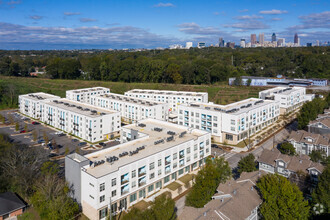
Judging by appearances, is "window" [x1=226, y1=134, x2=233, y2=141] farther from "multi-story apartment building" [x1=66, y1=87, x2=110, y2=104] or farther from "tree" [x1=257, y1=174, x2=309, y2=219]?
"multi-story apartment building" [x1=66, y1=87, x2=110, y2=104]

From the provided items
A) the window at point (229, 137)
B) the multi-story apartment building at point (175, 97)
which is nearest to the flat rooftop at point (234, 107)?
the window at point (229, 137)

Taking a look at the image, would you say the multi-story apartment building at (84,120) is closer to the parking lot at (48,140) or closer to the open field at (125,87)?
the parking lot at (48,140)

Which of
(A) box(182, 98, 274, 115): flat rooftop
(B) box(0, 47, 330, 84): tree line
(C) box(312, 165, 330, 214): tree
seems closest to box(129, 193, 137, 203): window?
(C) box(312, 165, 330, 214): tree

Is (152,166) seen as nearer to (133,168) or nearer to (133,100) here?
(133,168)

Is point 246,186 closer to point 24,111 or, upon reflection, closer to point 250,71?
point 24,111

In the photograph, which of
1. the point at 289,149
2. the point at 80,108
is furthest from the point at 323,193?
the point at 80,108
